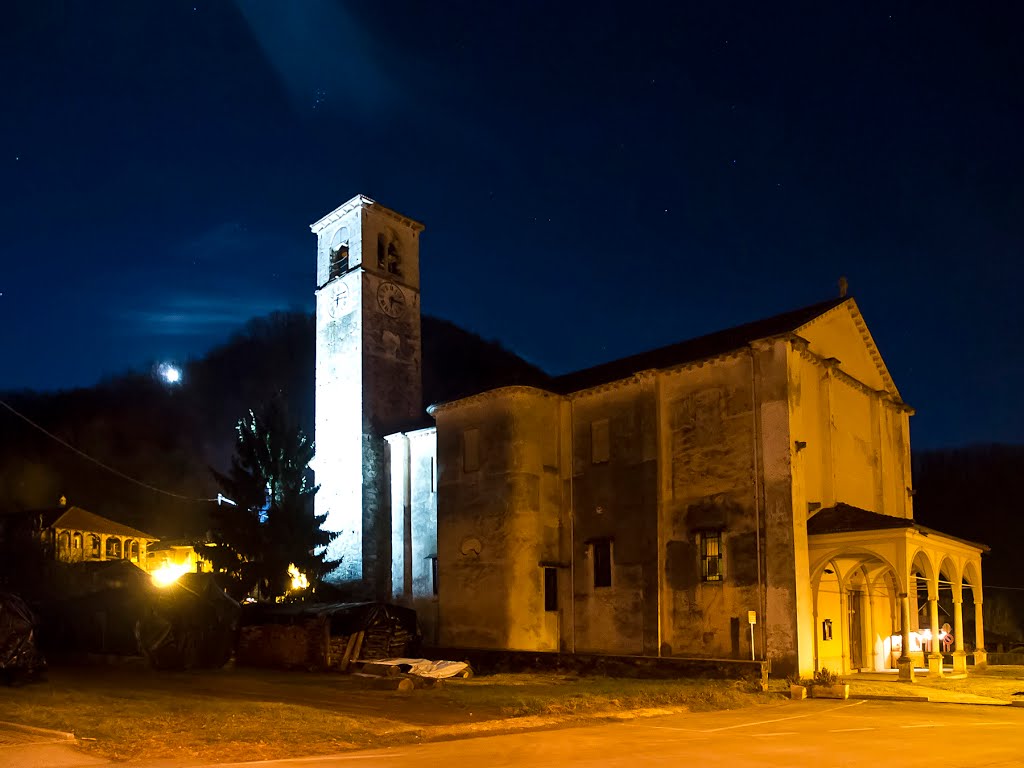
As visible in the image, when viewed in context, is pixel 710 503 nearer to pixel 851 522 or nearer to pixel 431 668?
pixel 851 522

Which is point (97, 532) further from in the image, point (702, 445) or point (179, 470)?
point (702, 445)

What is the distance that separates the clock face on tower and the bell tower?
0.04 meters

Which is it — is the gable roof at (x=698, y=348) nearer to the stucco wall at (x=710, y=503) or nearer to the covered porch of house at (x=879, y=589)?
the stucco wall at (x=710, y=503)

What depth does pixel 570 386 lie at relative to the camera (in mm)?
33562

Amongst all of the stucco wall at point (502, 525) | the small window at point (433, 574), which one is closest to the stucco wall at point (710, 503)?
the stucco wall at point (502, 525)

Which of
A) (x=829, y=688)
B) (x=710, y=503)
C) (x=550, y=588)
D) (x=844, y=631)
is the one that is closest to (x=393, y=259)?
(x=550, y=588)

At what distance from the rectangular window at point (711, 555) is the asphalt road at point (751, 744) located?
8.55 m

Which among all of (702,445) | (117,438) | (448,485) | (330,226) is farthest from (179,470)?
(702,445)

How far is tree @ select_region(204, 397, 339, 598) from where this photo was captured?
3716cm

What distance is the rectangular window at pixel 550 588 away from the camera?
30.2 metres

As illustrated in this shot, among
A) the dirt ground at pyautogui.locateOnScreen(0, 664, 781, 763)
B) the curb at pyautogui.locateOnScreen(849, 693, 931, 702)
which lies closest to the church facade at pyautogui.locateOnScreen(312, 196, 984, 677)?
the curb at pyautogui.locateOnScreen(849, 693, 931, 702)

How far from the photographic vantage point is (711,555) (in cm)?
2656

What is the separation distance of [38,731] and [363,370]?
26517 mm

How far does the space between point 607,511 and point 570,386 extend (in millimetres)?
5682
